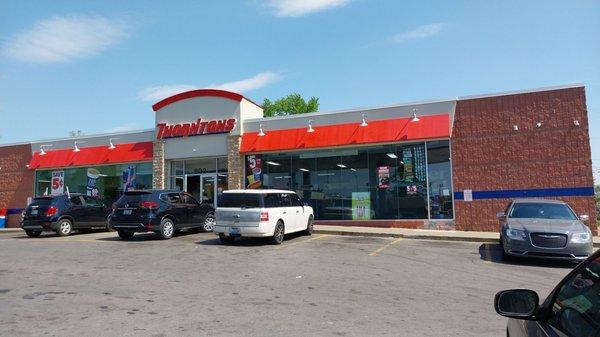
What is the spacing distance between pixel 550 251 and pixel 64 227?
1754cm

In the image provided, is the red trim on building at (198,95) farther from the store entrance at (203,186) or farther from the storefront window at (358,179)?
the store entrance at (203,186)

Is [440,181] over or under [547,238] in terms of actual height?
over

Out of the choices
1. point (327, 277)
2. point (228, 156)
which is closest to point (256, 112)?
point (228, 156)

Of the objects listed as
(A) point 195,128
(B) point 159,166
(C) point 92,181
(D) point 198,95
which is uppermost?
(D) point 198,95

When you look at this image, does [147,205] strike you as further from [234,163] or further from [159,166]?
[159,166]

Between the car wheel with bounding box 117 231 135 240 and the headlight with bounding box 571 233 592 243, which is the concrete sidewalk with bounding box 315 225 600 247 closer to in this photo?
the headlight with bounding box 571 233 592 243

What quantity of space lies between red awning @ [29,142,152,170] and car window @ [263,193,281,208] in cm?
1191

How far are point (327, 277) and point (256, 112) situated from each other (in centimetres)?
1635

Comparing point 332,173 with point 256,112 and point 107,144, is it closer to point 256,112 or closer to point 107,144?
point 256,112

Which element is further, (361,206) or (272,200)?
(361,206)

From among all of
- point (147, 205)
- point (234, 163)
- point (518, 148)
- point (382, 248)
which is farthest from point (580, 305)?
point (234, 163)

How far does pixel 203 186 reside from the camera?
2494cm

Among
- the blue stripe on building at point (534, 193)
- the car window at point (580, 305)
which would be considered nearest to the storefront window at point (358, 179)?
the blue stripe on building at point (534, 193)

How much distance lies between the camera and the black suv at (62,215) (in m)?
19.5
